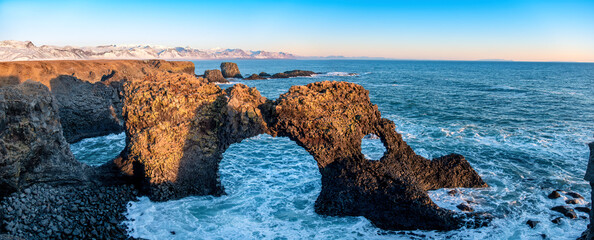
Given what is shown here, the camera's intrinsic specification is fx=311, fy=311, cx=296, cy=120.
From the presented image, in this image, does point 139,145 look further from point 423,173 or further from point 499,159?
point 499,159

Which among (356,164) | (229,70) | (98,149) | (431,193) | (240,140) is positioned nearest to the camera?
(356,164)

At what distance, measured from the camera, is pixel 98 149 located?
2375 cm

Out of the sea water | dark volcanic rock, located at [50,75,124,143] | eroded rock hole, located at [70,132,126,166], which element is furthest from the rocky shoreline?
dark volcanic rock, located at [50,75,124,143]

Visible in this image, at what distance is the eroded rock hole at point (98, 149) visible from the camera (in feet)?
71.2

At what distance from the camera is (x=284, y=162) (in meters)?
21.8

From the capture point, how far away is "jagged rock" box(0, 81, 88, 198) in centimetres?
1211

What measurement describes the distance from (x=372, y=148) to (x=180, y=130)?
14.5 metres

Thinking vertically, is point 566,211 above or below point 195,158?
below

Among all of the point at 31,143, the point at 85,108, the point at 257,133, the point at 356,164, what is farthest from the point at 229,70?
the point at 356,164

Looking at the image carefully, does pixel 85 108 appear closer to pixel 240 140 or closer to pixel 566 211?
pixel 240 140

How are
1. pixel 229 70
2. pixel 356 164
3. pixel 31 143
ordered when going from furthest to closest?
1. pixel 229 70
2. pixel 356 164
3. pixel 31 143

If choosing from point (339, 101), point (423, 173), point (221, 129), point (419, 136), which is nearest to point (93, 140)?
point (221, 129)

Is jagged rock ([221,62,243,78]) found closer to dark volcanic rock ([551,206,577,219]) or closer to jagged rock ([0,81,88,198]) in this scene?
jagged rock ([0,81,88,198])

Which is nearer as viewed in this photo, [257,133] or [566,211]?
[566,211]
